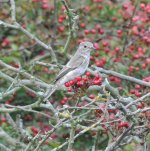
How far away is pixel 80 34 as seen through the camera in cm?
862

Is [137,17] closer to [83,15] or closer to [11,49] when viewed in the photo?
[83,15]

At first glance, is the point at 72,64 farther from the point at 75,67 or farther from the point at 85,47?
the point at 85,47

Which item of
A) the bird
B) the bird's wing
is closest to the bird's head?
the bird

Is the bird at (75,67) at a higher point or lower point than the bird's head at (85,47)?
lower

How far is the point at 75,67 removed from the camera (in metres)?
6.94

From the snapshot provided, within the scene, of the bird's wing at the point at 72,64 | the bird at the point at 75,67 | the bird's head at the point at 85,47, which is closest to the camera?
the bird at the point at 75,67

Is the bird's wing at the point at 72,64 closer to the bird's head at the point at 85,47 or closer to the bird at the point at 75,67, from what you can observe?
the bird at the point at 75,67

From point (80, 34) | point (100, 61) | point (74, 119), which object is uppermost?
point (80, 34)

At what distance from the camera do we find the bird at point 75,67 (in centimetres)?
647

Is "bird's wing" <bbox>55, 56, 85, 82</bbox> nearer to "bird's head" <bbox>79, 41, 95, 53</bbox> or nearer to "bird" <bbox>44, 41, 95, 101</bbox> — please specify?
"bird" <bbox>44, 41, 95, 101</bbox>

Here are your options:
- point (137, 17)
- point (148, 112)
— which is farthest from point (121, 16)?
point (148, 112)

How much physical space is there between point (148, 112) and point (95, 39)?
3.34 m

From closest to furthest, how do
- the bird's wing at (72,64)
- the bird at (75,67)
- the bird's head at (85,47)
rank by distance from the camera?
1. the bird at (75,67)
2. the bird's wing at (72,64)
3. the bird's head at (85,47)

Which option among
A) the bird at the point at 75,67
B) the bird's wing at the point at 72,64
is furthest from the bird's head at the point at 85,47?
the bird's wing at the point at 72,64
